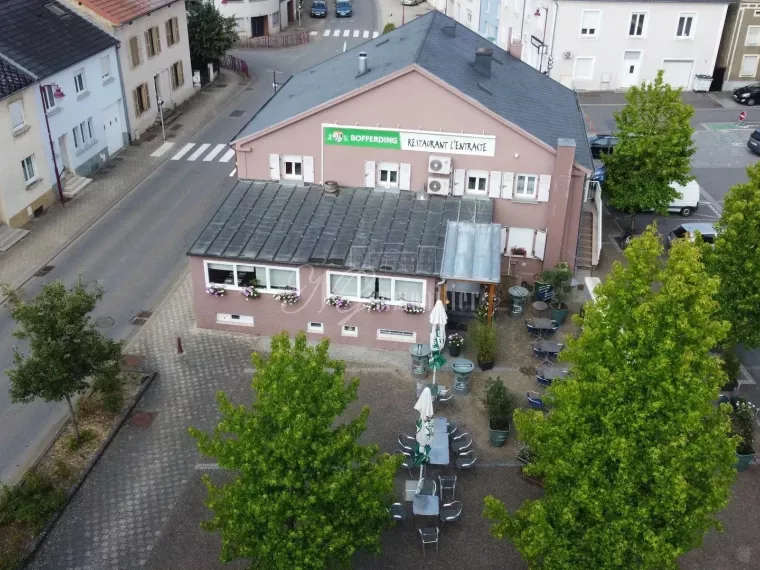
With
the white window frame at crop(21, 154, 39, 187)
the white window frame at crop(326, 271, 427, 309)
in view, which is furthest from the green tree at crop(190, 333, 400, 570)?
the white window frame at crop(21, 154, 39, 187)

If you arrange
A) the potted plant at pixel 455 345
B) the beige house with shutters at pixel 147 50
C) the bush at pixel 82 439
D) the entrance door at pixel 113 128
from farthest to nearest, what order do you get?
1. the entrance door at pixel 113 128
2. the beige house with shutters at pixel 147 50
3. the potted plant at pixel 455 345
4. the bush at pixel 82 439

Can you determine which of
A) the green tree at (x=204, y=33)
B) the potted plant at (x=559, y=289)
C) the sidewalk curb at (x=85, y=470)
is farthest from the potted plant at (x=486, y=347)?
the green tree at (x=204, y=33)

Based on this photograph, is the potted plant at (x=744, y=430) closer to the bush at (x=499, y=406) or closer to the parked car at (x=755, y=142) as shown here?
the bush at (x=499, y=406)

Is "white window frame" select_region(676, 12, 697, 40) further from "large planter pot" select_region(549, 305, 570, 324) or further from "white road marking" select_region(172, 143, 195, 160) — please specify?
"large planter pot" select_region(549, 305, 570, 324)

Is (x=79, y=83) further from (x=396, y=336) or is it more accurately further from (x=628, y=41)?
(x=628, y=41)

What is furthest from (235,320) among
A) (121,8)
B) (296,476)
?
(121,8)

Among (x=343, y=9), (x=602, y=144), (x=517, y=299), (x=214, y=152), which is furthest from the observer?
(x=343, y=9)
